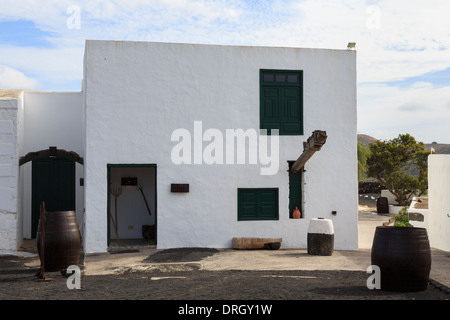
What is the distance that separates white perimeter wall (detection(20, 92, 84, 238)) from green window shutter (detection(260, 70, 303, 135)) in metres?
5.72

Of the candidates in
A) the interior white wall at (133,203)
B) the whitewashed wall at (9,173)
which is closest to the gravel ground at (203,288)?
the whitewashed wall at (9,173)

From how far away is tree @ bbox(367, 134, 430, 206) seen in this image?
31.2 m

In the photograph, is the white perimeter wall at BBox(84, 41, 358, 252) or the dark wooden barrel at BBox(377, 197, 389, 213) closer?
the white perimeter wall at BBox(84, 41, 358, 252)

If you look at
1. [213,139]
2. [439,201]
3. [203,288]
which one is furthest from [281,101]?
[203,288]

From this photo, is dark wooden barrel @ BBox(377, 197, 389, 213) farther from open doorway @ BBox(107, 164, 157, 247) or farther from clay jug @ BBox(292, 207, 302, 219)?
open doorway @ BBox(107, 164, 157, 247)

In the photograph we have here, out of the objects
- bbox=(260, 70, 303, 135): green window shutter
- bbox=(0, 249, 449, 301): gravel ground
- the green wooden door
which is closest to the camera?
bbox=(0, 249, 449, 301): gravel ground

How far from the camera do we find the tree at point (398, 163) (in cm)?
3125

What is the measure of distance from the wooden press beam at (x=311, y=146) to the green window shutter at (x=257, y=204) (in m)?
0.83

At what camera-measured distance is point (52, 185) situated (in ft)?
50.7

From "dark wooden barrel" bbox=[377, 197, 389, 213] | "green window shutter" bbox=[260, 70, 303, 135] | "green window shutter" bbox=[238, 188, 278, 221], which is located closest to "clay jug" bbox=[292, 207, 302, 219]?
"green window shutter" bbox=[238, 188, 278, 221]

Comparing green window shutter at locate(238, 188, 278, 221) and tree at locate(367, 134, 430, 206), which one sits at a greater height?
tree at locate(367, 134, 430, 206)

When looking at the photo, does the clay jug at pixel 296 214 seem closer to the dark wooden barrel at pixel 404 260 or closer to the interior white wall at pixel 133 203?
the interior white wall at pixel 133 203
